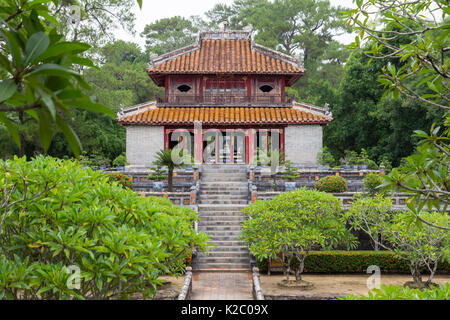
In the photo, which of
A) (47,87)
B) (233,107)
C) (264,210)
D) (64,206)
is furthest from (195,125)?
(47,87)

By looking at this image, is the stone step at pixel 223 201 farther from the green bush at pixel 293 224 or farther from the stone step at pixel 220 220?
the green bush at pixel 293 224

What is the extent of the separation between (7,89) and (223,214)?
52.1 feet

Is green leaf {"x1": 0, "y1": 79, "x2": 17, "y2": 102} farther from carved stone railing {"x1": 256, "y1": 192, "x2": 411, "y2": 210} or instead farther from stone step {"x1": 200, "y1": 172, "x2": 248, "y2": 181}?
stone step {"x1": 200, "y1": 172, "x2": 248, "y2": 181}

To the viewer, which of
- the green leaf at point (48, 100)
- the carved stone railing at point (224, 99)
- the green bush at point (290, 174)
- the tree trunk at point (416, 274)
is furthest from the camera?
the carved stone railing at point (224, 99)

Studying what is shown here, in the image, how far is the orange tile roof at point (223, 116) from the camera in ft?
74.6

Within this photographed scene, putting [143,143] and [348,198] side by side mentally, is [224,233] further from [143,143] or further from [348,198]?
[143,143]

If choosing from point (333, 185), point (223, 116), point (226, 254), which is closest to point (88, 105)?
point (226, 254)

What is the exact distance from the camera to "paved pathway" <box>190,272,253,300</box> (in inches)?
430

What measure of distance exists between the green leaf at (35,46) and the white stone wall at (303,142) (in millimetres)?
22186

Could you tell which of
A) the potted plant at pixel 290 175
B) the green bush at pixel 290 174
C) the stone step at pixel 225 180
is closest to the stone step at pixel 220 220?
the potted plant at pixel 290 175

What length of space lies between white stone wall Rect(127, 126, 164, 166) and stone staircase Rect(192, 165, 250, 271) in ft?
10.6

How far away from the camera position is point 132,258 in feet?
13.7

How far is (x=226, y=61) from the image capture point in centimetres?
2459

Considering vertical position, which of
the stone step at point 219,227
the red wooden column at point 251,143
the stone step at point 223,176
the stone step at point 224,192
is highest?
the red wooden column at point 251,143
